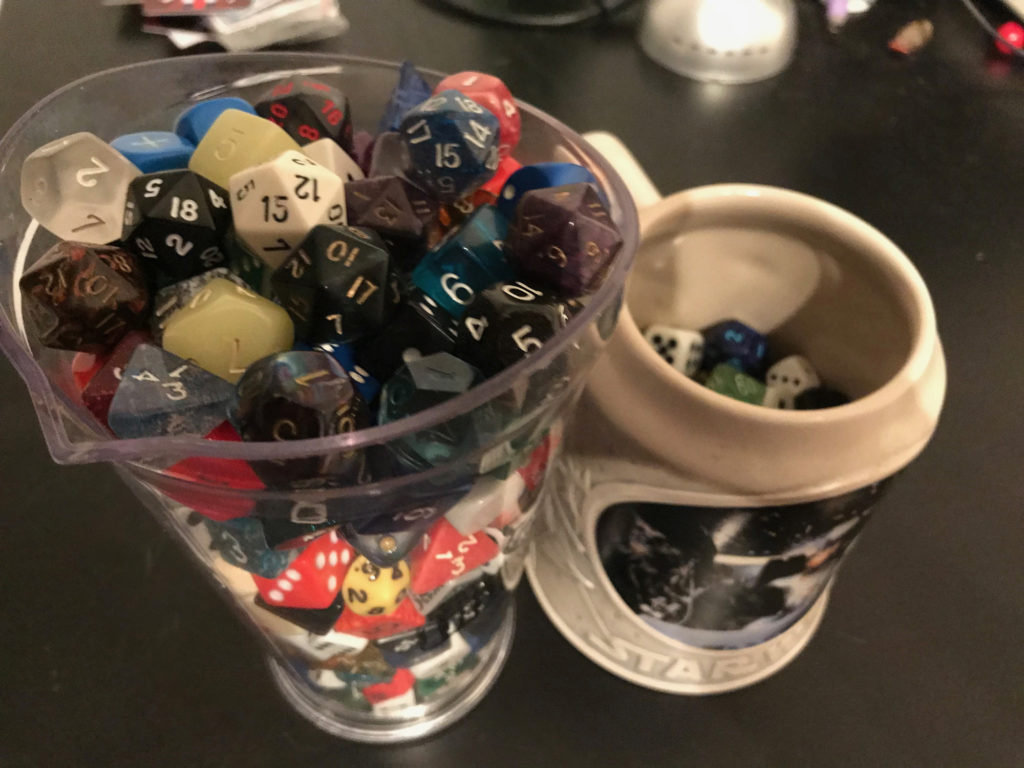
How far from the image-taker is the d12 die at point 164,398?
25 cm

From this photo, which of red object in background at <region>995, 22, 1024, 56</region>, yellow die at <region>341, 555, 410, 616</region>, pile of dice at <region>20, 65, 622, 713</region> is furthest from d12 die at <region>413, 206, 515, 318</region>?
red object in background at <region>995, 22, 1024, 56</region>

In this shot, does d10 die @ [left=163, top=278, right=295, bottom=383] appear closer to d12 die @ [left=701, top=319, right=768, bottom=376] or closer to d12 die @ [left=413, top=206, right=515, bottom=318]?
d12 die @ [left=413, top=206, right=515, bottom=318]

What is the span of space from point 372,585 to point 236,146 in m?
0.18

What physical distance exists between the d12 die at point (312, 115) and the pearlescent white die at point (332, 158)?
0.02 meters

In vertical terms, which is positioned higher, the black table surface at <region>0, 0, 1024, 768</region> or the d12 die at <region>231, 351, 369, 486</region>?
the d12 die at <region>231, 351, 369, 486</region>

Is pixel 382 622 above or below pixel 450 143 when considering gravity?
below

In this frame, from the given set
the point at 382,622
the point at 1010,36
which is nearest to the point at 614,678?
the point at 382,622

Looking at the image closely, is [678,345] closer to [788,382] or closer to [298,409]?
[788,382]

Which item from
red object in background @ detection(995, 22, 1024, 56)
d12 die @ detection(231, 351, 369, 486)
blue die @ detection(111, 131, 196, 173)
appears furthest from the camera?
red object in background @ detection(995, 22, 1024, 56)

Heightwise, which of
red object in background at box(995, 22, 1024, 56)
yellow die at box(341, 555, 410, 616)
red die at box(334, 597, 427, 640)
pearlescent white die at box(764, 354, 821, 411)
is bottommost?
red die at box(334, 597, 427, 640)

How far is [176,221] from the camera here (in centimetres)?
29

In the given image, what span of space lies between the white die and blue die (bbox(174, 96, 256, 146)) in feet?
0.70

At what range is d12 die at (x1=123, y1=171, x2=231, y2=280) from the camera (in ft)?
0.96

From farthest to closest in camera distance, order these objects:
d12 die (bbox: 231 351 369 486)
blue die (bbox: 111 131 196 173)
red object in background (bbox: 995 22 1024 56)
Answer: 1. red object in background (bbox: 995 22 1024 56)
2. blue die (bbox: 111 131 196 173)
3. d12 die (bbox: 231 351 369 486)
